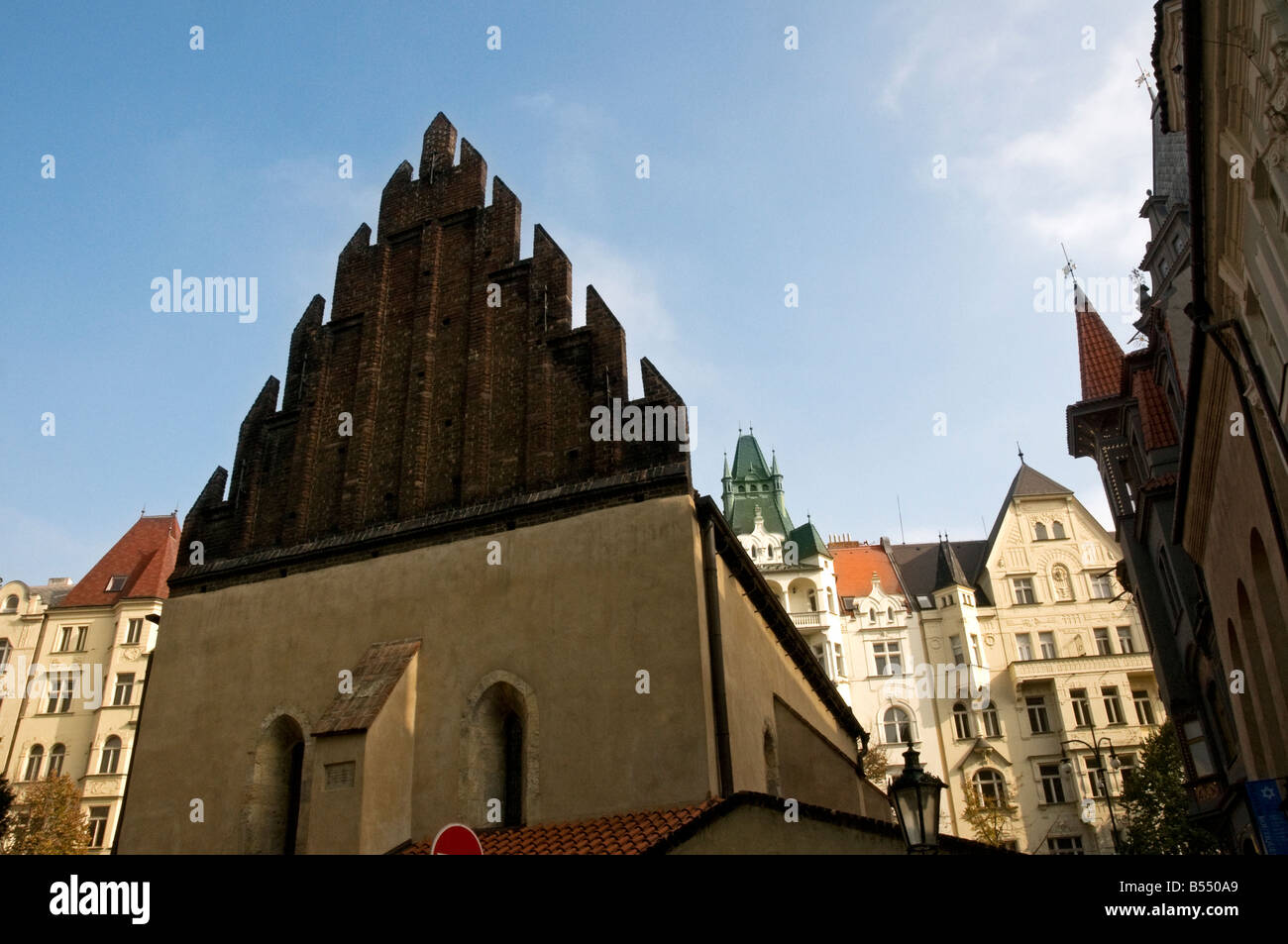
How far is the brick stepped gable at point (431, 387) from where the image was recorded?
14.7 metres

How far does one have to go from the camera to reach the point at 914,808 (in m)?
8.11

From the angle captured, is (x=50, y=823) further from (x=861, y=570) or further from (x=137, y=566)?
(x=861, y=570)

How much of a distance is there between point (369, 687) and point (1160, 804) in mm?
33588

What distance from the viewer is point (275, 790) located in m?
13.9

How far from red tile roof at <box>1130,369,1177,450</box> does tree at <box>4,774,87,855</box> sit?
34.4m

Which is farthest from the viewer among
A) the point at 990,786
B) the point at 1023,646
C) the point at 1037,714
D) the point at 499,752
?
the point at 1023,646

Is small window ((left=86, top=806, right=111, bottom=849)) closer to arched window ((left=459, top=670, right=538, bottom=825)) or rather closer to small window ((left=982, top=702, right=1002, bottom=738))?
arched window ((left=459, top=670, right=538, bottom=825))

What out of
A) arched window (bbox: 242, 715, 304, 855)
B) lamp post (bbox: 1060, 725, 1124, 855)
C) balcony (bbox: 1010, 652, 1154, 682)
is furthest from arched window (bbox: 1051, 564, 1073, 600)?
arched window (bbox: 242, 715, 304, 855)

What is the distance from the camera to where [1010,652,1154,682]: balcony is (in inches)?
1762

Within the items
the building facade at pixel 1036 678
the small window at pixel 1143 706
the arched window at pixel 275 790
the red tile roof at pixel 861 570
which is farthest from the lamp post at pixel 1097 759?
the arched window at pixel 275 790

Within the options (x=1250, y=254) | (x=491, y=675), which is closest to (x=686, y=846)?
(x=491, y=675)

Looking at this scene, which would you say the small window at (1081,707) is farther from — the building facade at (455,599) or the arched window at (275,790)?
the arched window at (275,790)

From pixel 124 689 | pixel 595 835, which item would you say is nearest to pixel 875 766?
pixel 595 835

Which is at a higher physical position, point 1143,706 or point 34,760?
point 1143,706
